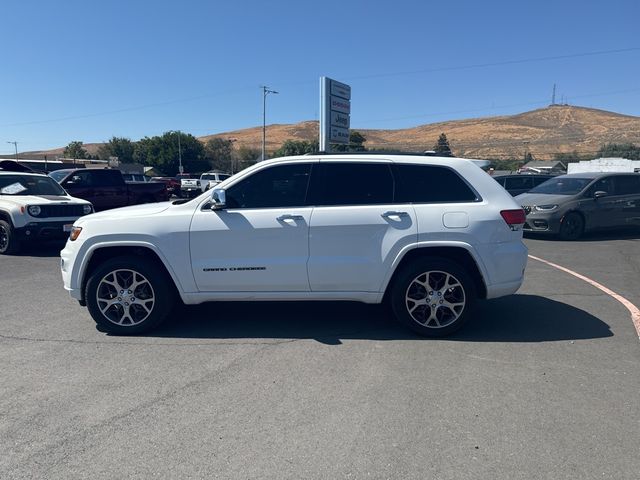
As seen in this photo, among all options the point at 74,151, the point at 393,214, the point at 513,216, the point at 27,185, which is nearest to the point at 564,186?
the point at 513,216

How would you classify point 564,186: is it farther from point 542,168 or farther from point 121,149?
point 121,149

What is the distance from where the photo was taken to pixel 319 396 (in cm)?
366

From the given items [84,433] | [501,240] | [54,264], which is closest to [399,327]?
[501,240]

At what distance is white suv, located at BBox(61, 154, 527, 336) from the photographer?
4.78 meters

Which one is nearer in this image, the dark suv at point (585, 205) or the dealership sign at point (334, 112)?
the dark suv at point (585, 205)

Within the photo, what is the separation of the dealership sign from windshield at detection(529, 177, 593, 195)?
7399mm

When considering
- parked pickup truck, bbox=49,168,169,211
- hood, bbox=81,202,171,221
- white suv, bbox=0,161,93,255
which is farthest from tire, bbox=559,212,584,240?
parked pickup truck, bbox=49,168,169,211

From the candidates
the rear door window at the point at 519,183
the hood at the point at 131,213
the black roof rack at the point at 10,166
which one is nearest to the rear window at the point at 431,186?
the hood at the point at 131,213

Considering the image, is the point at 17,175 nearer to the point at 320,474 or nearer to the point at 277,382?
the point at 277,382

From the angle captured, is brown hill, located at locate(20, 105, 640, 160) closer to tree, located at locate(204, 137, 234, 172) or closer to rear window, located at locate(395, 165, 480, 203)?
tree, located at locate(204, 137, 234, 172)

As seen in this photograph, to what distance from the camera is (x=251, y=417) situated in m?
3.35

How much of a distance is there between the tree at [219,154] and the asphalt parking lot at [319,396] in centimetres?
8133

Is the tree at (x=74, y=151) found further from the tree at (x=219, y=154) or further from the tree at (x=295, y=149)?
the tree at (x=295, y=149)

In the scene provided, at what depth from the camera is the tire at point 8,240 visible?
31.8ft
